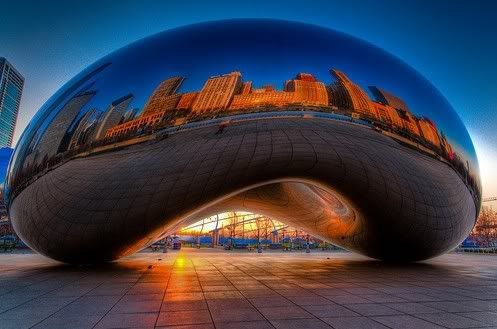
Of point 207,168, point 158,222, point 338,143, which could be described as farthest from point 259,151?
point 158,222

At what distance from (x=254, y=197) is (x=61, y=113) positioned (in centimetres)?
583

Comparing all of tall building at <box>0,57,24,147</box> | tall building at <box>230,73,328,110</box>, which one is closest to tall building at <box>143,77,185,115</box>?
tall building at <box>230,73,328,110</box>

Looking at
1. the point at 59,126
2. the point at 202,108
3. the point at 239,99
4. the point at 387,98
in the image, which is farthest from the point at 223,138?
the point at 387,98

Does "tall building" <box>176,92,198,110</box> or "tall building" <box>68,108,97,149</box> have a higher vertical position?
"tall building" <box>176,92,198,110</box>

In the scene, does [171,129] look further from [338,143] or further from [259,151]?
[338,143]

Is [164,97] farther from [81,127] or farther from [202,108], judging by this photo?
[81,127]

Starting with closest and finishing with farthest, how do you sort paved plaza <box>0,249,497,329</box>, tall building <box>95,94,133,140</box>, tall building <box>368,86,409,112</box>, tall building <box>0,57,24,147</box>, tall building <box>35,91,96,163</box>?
1. paved plaza <box>0,249,497,329</box>
2. tall building <box>95,94,133,140</box>
3. tall building <box>35,91,96,163</box>
4. tall building <box>368,86,409,112</box>
5. tall building <box>0,57,24,147</box>

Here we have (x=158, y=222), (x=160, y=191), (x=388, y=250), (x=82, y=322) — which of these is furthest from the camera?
(x=388, y=250)

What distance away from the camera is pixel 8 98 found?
555 ft

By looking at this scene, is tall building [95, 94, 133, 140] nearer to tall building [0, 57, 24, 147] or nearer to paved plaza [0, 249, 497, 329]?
paved plaza [0, 249, 497, 329]

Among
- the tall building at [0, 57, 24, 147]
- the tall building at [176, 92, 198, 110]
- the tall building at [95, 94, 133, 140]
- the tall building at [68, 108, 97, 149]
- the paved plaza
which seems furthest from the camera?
the tall building at [0, 57, 24, 147]

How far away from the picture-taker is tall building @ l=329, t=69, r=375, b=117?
6578mm

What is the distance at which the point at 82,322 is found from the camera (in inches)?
135

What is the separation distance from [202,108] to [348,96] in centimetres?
295
